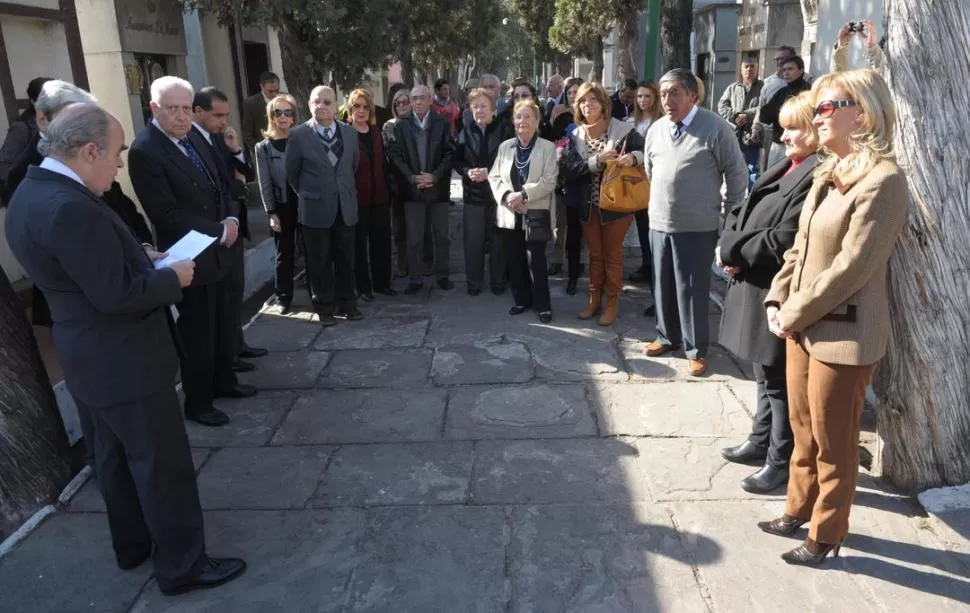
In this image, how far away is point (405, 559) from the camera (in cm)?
294

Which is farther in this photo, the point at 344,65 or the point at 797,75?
the point at 344,65

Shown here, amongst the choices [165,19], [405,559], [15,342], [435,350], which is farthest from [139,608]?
[165,19]

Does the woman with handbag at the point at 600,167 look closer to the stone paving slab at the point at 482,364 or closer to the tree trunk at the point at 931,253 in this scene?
the stone paving slab at the point at 482,364

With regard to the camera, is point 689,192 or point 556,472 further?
point 689,192

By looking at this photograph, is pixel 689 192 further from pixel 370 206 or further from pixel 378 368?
pixel 370 206

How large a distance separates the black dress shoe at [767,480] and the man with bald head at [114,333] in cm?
225

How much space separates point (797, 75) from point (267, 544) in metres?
6.83

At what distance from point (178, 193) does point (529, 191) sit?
2.60 meters

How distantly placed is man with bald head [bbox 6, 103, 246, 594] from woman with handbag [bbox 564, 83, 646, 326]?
340cm

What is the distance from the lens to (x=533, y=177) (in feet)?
18.4

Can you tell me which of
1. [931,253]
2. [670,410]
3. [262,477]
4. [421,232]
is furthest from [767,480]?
[421,232]

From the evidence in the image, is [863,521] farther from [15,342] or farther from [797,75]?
[797,75]

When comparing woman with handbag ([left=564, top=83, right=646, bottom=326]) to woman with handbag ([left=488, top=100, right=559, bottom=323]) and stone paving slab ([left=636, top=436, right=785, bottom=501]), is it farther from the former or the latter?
stone paving slab ([left=636, top=436, right=785, bottom=501])

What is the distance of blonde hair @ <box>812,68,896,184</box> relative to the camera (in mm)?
2453
